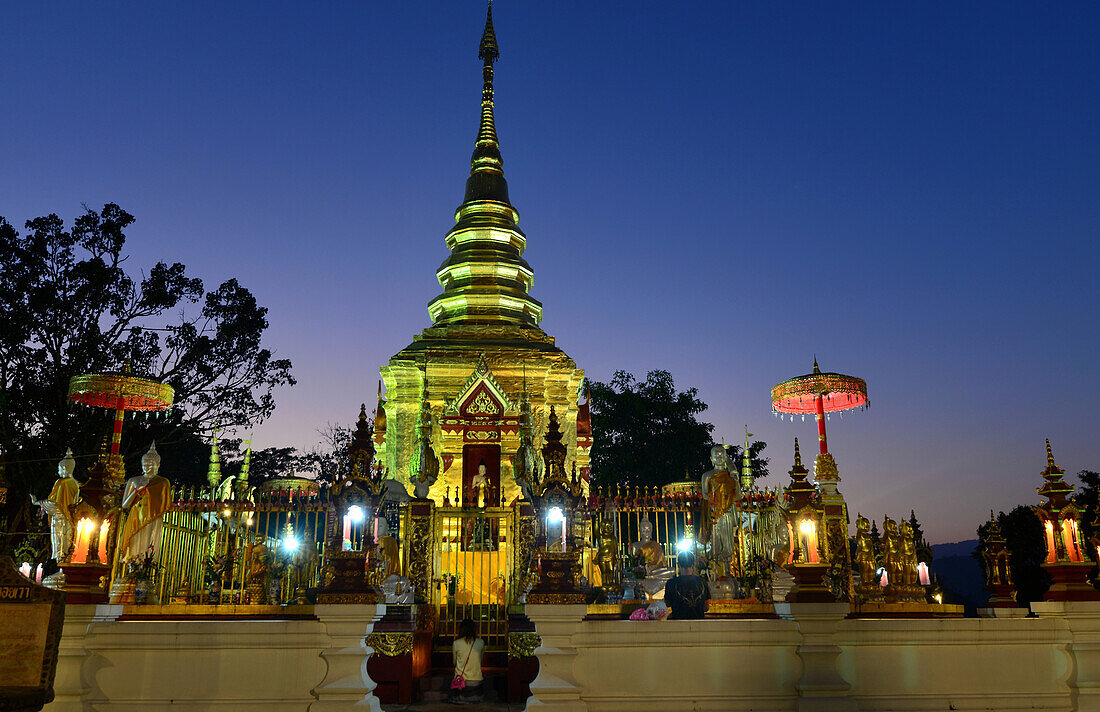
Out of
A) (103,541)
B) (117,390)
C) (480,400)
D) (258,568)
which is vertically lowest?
(258,568)

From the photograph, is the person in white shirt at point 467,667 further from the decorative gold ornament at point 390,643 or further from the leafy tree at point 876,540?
the leafy tree at point 876,540

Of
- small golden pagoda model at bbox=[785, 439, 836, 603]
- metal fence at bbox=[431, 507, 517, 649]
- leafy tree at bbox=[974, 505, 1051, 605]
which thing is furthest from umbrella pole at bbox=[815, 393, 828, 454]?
leafy tree at bbox=[974, 505, 1051, 605]

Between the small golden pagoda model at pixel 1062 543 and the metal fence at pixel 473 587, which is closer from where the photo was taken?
the small golden pagoda model at pixel 1062 543

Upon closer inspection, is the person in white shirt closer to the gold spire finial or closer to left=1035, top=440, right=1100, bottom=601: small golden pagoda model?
left=1035, top=440, right=1100, bottom=601: small golden pagoda model

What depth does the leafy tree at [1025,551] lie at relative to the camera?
108 feet

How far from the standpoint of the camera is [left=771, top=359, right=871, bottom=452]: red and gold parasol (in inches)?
625

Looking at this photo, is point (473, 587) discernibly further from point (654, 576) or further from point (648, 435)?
point (648, 435)

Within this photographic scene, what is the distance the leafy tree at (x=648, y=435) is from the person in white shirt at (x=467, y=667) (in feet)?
97.2

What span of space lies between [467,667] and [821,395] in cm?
918

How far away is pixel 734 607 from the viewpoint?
1078cm

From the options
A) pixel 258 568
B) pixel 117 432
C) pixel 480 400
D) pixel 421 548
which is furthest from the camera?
pixel 480 400

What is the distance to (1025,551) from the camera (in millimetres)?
34812

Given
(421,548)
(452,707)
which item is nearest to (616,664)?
(452,707)

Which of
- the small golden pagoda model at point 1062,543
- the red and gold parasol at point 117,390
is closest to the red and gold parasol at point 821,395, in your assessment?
the small golden pagoda model at point 1062,543
